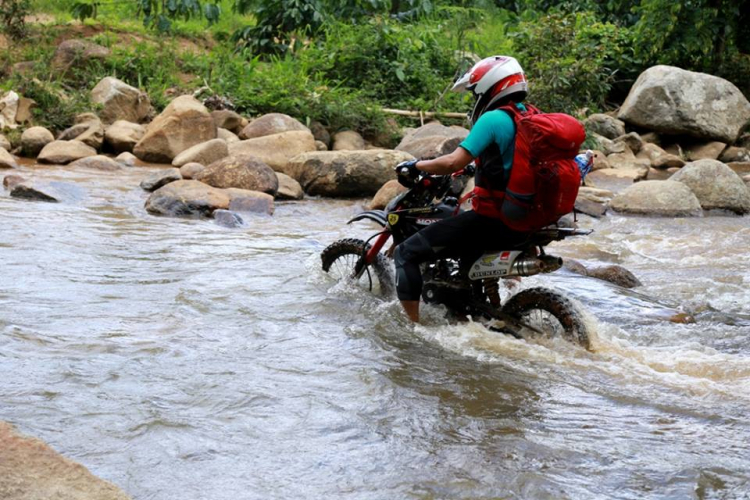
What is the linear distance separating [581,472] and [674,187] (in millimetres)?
9172

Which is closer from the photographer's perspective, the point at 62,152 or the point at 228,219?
the point at 228,219

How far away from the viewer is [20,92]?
616 inches

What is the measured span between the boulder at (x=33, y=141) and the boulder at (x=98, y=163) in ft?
2.92

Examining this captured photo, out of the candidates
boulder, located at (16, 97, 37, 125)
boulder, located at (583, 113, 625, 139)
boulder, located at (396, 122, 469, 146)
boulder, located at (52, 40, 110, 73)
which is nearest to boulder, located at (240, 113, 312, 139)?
boulder, located at (396, 122, 469, 146)

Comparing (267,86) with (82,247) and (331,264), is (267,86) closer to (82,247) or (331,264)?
(82,247)

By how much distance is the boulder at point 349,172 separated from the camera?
12266 millimetres

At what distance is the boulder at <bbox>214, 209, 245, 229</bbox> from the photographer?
999 cm

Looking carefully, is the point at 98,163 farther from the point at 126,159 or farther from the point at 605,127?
the point at 605,127

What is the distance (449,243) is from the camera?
17.8 feet

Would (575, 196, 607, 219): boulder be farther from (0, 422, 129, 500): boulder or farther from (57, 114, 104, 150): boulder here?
(0, 422, 129, 500): boulder

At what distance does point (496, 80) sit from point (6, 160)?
32.8ft

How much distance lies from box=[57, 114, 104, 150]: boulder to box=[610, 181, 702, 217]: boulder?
27.4 ft

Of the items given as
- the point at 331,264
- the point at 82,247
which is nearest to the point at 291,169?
the point at 82,247

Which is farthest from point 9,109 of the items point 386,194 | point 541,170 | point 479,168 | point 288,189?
point 541,170
